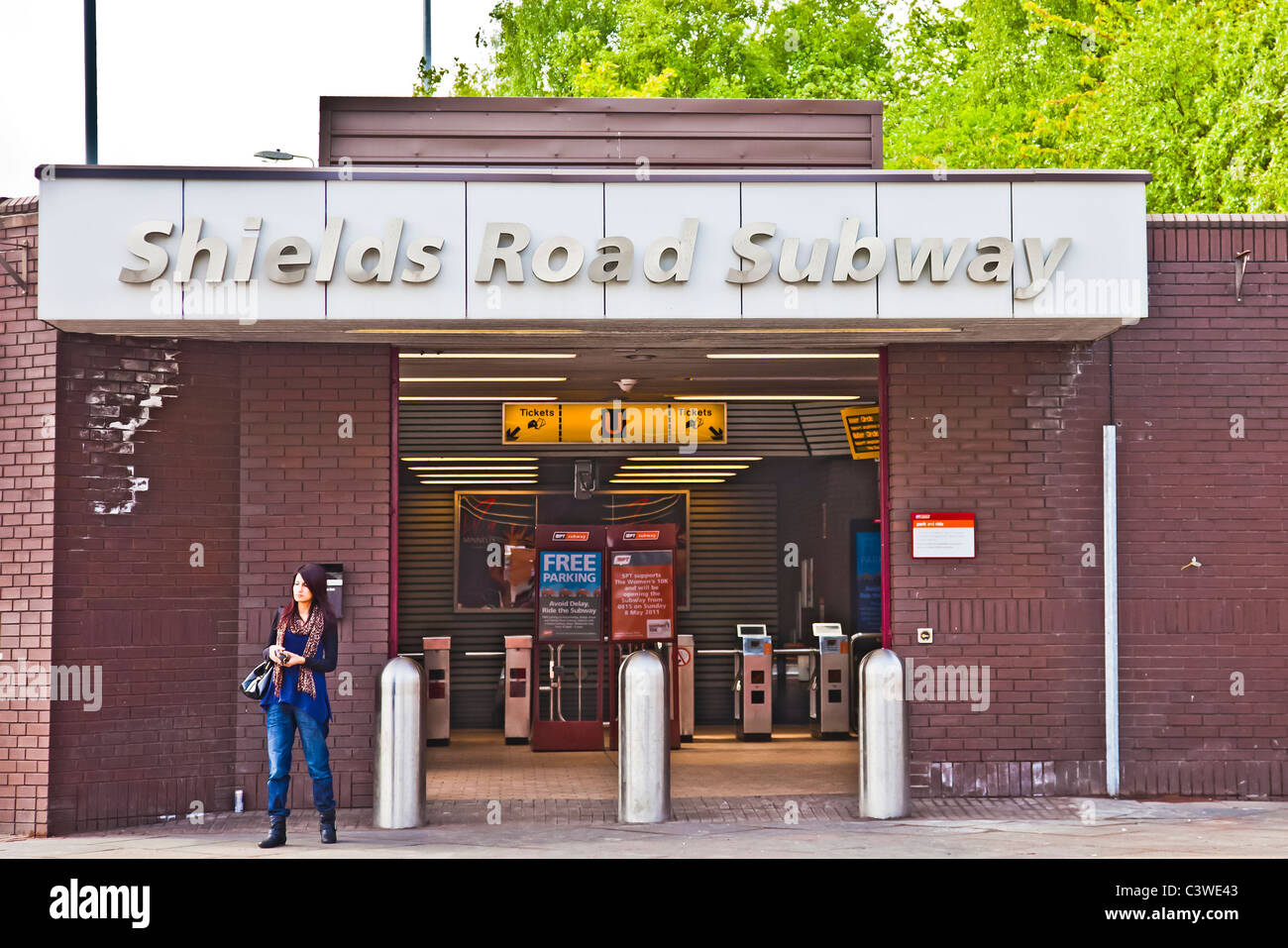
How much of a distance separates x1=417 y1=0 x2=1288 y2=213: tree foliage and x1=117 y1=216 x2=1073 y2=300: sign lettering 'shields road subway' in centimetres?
971

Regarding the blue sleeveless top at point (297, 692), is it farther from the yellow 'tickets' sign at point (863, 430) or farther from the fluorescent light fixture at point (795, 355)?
the yellow 'tickets' sign at point (863, 430)

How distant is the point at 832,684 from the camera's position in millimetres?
14836

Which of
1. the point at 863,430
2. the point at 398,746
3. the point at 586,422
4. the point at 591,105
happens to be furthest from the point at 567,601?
the point at 591,105

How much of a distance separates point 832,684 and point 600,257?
7347 millimetres

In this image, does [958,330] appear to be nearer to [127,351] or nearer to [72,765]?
[127,351]

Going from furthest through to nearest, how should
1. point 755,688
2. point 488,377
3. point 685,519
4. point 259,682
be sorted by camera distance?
1. point 685,519
2. point 755,688
3. point 488,377
4. point 259,682

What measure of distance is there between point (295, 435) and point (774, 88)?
85.7 ft

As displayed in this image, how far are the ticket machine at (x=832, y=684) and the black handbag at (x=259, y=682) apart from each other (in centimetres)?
752

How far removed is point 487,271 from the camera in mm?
8836

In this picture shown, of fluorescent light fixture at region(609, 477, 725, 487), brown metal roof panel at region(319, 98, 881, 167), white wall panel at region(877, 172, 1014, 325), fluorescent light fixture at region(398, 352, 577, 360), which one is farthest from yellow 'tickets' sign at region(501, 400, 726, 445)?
white wall panel at region(877, 172, 1014, 325)

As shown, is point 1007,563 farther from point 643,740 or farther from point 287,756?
point 287,756

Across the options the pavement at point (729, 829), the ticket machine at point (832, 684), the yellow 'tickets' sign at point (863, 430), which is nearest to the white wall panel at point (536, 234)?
the pavement at point (729, 829)

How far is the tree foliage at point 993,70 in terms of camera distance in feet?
58.4

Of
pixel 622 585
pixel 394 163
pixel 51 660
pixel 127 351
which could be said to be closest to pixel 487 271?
pixel 394 163
